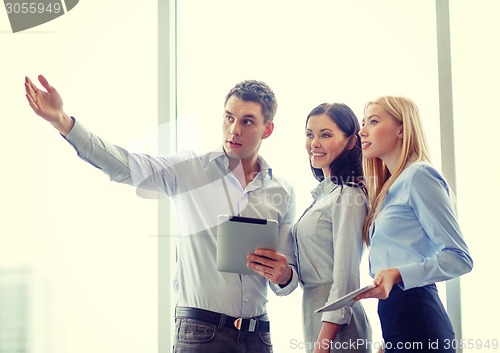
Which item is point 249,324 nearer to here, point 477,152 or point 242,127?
point 242,127

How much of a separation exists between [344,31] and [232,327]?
60.1 inches

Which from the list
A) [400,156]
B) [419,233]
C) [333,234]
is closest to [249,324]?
[333,234]

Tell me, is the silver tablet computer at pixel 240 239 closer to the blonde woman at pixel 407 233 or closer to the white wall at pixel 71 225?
the blonde woman at pixel 407 233

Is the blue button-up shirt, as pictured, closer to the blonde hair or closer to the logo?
the blonde hair

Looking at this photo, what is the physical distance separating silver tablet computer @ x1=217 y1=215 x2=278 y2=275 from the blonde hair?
35 cm

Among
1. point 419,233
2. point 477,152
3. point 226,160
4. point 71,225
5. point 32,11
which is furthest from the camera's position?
point 32,11

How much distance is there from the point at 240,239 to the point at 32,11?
173cm

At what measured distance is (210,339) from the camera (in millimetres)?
2027

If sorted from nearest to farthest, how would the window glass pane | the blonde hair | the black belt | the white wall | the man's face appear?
the blonde hair → the black belt → the man's face → the window glass pane → the white wall

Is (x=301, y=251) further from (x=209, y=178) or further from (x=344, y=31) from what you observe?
(x=344, y=31)

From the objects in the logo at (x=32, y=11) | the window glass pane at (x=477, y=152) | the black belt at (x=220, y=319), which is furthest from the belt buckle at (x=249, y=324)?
the logo at (x=32, y=11)

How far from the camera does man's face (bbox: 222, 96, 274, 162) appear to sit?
2.28 metres

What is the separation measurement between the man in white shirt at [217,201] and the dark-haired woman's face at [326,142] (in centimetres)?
21

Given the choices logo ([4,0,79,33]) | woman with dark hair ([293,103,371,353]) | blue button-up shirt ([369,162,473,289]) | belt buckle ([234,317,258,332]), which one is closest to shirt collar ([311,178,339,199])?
woman with dark hair ([293,103,371,353])
